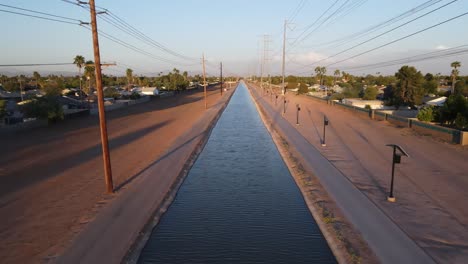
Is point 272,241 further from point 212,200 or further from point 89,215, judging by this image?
point 89,215

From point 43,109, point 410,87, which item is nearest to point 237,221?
point 43,109

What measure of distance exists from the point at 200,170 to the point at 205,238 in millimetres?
8523

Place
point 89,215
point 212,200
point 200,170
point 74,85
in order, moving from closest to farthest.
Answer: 1. point 89,215
2. point 212,200
3. point 200,170
4. point 74,85

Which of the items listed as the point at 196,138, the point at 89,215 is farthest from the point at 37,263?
the point at 196,138

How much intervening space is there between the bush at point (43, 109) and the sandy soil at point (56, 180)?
3.87m

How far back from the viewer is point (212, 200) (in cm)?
1405

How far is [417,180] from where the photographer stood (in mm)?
15148

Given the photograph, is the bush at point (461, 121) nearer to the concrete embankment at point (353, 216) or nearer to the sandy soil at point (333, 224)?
the concrete embankment at point (353, 216)

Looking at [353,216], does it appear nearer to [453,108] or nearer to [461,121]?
[461,121]

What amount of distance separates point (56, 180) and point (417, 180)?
16.9m

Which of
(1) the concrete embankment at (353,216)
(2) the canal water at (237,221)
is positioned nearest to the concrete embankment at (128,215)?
(2) the canal water at (237,221)

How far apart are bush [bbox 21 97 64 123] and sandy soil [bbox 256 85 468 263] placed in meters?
27.1

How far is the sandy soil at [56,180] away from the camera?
991 centimetres

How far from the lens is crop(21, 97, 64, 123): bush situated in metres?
34.8
